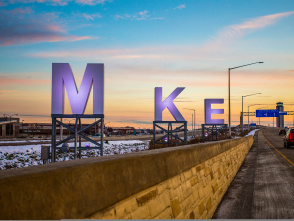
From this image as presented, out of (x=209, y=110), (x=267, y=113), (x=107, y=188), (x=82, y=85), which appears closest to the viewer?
(x=107, y=188)

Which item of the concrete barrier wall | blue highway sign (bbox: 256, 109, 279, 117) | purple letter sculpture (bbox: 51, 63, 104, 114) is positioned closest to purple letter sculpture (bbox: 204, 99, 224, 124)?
purple letter sculpture (bbox: 51, 63, 104, 114)

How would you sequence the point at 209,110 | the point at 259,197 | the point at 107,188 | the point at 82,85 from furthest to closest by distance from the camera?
the point at 209,110
the point at 82,85
the point at 259,197
the point at 107,188

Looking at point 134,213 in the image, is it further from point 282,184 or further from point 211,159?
point 282,184

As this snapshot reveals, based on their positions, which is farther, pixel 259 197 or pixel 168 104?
pixel 168 104

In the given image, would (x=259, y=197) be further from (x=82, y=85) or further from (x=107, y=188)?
(x=82, y=85)

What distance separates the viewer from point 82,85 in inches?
979

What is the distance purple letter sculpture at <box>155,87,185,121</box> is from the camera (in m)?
39.0

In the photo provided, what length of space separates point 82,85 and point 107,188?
2196 centimetres

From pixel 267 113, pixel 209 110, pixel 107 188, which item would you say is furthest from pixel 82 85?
pixel 267 113

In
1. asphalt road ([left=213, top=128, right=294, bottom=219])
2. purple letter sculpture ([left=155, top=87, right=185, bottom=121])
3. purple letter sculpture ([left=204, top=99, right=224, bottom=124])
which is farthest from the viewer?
purple letter sculpture ([left=204, top=99, right=224, bottom=124])

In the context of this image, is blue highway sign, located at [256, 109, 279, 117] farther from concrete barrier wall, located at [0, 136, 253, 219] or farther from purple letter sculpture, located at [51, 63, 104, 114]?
concrete barrier wall, located at [0, 136, 253, 219]

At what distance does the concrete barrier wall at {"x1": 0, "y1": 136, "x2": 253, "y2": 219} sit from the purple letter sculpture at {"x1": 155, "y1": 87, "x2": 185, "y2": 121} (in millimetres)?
32222

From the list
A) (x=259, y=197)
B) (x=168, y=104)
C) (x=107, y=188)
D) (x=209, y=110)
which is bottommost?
(x=259, y=197)

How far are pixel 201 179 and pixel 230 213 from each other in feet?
5.67
